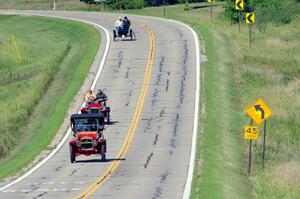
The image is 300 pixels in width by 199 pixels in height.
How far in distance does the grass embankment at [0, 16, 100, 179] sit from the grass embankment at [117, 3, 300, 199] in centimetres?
762

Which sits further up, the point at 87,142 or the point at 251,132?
the point at 251,132

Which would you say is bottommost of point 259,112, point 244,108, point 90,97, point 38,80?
point 38,80

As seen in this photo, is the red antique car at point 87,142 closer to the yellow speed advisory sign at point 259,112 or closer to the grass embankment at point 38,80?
the grass embankment at point 38,80

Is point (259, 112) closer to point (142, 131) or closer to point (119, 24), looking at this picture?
point (142, 131)

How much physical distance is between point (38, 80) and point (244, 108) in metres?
17.6

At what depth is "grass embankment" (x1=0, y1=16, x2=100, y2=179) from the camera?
43.3 metres

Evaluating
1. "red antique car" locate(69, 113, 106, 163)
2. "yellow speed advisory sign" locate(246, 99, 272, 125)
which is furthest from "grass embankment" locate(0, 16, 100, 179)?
"yellow speed advisory sign" locate(246, 99, 272, 125)

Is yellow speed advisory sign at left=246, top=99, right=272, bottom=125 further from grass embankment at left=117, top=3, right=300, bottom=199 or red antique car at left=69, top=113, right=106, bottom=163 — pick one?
red antique car at left=69, top=113, right=106, bottom=163

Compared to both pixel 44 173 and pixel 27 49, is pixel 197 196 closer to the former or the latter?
pixel 44 173

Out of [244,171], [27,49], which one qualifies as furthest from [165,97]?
[27,49]

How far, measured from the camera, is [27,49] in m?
76.4

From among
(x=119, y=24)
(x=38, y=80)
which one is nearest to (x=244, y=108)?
(x=38, y=80)

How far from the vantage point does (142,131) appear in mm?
42156

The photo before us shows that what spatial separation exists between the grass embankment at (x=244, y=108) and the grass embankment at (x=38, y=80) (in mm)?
7617
